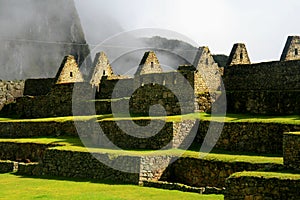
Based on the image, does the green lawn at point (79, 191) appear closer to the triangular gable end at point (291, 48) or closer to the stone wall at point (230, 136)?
the stone wall at point (230, 136)

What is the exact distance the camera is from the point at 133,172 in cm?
1611

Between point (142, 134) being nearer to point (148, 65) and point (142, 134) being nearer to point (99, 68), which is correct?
point (148, 65)

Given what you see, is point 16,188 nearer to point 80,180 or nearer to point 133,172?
point 80,180

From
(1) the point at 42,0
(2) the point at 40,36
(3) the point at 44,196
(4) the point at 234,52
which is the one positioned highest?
(1) the point at 42,0

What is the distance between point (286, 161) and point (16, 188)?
8259 mm

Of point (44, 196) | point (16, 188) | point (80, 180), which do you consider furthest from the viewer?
point (80, 180)

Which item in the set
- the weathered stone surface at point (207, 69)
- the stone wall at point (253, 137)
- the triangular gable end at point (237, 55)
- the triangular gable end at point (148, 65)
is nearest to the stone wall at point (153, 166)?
the stone wall at point (253, 137)

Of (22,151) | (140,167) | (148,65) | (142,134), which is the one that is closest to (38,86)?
(148,65)

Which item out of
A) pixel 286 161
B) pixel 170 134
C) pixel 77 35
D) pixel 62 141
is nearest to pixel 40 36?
pixel 77 35

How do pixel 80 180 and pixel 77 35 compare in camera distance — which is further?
pixel 77 35

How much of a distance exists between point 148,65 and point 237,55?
5.00 meters

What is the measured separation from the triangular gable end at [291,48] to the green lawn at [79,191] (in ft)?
40.5

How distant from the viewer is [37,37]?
2275 inches

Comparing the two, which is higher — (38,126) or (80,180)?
(38,126)
